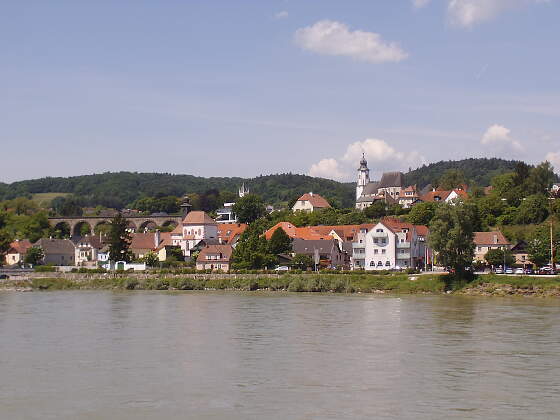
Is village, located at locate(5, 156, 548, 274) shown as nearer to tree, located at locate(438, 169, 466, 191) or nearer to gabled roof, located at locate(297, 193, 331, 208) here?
gabled roof, located at locate(297, 193, 331, 208)

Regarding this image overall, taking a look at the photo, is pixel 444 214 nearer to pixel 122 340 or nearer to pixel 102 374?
pixel 122 340

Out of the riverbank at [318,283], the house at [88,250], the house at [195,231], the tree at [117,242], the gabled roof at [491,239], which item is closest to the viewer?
the riverbank at [318,283]

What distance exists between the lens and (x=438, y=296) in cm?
5100

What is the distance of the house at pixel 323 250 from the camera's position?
73.8 meters

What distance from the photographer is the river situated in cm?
1892

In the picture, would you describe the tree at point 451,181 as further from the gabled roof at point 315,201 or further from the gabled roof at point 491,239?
the gabled roof at point 491,239

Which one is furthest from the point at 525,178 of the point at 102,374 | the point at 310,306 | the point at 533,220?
the point at 102,374

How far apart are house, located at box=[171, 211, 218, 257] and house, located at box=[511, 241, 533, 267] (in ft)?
123

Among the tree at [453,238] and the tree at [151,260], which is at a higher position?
the tree at [453,238]

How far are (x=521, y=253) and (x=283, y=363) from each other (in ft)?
161

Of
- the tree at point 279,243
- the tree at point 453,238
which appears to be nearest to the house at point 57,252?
the tree at point 279,243

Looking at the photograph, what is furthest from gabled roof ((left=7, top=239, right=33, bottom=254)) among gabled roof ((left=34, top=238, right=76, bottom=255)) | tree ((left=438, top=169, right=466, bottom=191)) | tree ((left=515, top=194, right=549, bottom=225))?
tree ((left=515, top=194, right=549, bottom=225))

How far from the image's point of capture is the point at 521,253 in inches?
2699

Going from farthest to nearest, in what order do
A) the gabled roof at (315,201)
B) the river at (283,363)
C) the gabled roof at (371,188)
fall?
the gabled roof at (371,188) < the gabled roof at (315,201) < the river at (283,363)
